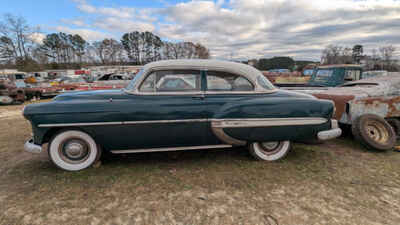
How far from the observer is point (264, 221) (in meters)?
2.01

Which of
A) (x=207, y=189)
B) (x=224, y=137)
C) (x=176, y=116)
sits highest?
(x=176, y=116)

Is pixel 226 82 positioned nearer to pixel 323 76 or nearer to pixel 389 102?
pixel 389 102

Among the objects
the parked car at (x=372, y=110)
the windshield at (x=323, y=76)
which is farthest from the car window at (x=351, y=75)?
the parked car at (x=372, y=110)

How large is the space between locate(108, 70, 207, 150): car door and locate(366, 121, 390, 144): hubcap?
130 inches

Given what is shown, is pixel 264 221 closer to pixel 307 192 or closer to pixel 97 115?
pixel 307 192

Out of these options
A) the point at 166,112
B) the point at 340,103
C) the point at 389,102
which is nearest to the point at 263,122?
the point at 166,112

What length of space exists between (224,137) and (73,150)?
7.19 ft

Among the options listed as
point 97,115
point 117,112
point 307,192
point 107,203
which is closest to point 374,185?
point 307,192

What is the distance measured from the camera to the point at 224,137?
9.87 ft

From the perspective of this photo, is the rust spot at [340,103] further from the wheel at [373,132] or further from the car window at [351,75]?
the car window at [351,75]

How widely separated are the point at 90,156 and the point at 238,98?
2.36 meters

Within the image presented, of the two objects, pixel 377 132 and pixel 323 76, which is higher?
pixel 323 76

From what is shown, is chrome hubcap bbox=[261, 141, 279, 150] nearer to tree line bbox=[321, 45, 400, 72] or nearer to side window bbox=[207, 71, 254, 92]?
side window bbox=[207, 71, 254, 92]

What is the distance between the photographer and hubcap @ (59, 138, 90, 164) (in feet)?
9.52
